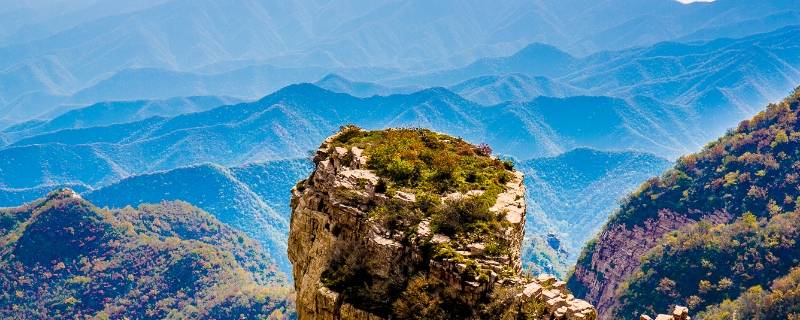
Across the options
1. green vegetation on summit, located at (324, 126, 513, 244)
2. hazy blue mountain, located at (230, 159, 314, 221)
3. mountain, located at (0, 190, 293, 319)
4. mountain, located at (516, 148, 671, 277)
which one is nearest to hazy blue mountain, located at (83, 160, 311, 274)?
hazy blue mountain, located at (230, 159, 314, 221)

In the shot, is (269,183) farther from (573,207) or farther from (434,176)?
(434,176)

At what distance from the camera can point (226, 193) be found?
183625 millimetres

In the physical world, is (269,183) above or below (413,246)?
above

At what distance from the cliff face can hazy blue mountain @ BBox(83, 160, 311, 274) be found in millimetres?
148504

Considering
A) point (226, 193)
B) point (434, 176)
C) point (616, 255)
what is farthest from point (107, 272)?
point (434, 176)

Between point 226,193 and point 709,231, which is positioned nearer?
point 709,231

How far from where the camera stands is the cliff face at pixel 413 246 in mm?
18750

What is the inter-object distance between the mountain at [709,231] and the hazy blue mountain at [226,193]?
98952 millimetres

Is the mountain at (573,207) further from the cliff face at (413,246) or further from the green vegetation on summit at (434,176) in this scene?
the cliff face at (413,246)

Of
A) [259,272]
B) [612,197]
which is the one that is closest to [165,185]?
[259,272]

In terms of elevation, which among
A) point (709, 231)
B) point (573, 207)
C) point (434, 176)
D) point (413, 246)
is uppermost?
point (573, 207)

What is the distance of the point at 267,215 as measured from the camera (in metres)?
181

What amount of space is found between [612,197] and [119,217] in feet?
367

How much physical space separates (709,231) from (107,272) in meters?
72.1
